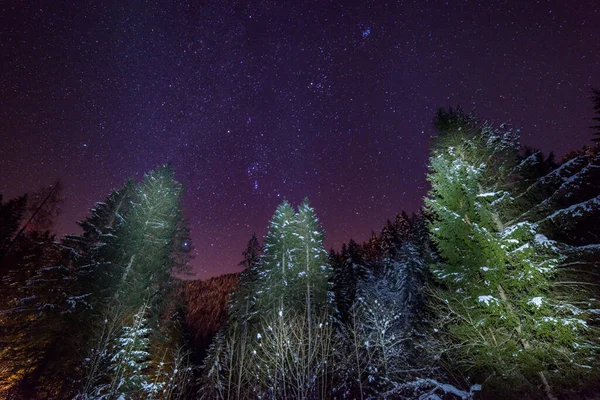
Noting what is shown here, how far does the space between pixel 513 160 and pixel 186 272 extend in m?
20.9

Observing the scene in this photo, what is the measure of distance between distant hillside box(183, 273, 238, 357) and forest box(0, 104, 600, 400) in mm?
28509

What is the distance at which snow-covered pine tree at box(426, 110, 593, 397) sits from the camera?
7258 millimetres

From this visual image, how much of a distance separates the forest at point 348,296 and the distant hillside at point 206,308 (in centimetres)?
2851

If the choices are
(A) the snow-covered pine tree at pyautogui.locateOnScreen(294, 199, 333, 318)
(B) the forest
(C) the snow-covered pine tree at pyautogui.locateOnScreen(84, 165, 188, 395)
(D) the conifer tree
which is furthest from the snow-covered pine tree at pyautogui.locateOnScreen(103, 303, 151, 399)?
(D) the conifer tree

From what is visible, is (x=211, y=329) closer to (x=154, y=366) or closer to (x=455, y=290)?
(x=154, y=366)

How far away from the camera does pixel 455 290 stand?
362 inches

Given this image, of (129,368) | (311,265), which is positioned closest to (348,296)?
(311,265)

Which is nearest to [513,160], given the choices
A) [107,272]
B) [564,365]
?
[564,365]

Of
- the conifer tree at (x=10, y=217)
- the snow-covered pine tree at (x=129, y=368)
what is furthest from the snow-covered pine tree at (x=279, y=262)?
the conifer tree at (x=10, y=217)

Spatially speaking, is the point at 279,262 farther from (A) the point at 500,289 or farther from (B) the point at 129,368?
(A) the point at 500,289

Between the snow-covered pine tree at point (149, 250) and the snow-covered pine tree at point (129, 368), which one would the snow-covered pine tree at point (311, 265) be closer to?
the snow-covered pine tree at point (149, 250)

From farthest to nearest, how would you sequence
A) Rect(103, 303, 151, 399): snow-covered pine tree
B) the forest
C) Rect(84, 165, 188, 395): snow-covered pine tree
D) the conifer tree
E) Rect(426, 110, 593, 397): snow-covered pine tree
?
the conifer tree
Rect(84, 165, 188, 395): snow-covered pine tree
Rect(103, 303, 151, 399): snow-covered pine tree
the forest
Rect(426, 110, 593, 397): snow-covered pine tree

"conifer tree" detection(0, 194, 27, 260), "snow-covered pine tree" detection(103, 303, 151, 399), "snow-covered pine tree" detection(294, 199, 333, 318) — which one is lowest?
"snow-covered pine tree" detection(103, 303, 151, 399)

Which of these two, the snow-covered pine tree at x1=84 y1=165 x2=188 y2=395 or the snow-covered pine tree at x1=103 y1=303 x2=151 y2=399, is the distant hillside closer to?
the snow-covered pine tree at x1=84 y1=165 x2=188 y2=395
